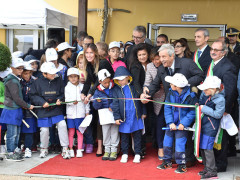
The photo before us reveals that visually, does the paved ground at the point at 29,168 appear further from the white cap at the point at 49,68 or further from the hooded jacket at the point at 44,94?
the white cap at the point at 49,68

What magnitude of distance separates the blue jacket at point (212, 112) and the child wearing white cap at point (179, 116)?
222mm

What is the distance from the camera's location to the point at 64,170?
19.9 ft

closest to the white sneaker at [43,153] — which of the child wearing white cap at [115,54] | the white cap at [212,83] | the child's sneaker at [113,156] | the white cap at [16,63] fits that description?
the child's sneaker at [113,156]

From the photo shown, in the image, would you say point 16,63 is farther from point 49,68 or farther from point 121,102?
point 121,102

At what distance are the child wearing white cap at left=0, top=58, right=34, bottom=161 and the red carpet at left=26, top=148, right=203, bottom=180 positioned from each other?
710 mm

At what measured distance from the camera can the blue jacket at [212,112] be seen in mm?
5555

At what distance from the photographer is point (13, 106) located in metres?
6.62

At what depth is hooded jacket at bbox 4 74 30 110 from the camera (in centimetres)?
654

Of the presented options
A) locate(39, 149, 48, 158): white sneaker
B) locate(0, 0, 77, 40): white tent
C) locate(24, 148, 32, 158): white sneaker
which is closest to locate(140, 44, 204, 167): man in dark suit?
locate(39, 149, 48, 158): white sneaker

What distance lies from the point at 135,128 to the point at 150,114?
0.76 meters

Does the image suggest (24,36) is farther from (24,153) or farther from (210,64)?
(210,64)

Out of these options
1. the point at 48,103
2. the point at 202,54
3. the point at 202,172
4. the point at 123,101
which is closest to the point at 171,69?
the point at 202,54

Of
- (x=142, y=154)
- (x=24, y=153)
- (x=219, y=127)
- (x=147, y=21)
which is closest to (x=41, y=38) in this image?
(x=147, y=21)

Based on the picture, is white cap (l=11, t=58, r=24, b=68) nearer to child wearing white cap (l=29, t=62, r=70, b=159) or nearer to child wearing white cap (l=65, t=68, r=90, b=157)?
child wearing white cap (l=29, t=62, r=70, b=159)
